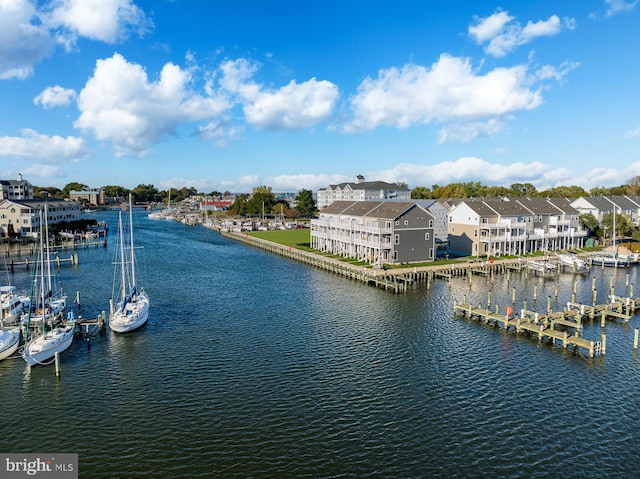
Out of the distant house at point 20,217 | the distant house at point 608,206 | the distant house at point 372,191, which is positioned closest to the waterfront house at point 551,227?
the distant house at point 608,206

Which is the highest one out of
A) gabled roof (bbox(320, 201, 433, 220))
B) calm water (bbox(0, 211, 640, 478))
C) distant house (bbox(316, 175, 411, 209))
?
distant house (bbox(316, 175, 411, 209))

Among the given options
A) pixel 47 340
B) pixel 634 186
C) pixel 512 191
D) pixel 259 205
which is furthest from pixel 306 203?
pixel 47 340

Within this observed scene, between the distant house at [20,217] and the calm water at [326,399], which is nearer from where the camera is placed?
the calm water at [326,399]

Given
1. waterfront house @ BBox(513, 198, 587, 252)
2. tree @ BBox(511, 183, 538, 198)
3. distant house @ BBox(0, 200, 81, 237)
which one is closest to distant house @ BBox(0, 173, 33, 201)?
distant house @ BBox(0, 200, 81, 237)

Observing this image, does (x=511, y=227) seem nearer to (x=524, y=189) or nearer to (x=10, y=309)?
(x=10, y=309)

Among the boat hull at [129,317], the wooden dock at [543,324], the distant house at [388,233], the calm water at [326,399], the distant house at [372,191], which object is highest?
the distant house at [372,191]

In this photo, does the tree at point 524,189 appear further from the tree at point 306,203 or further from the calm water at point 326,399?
the calm water at point 326,399

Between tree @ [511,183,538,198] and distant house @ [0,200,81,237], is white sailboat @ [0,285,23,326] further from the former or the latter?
tree @ [511,183,538,198]
